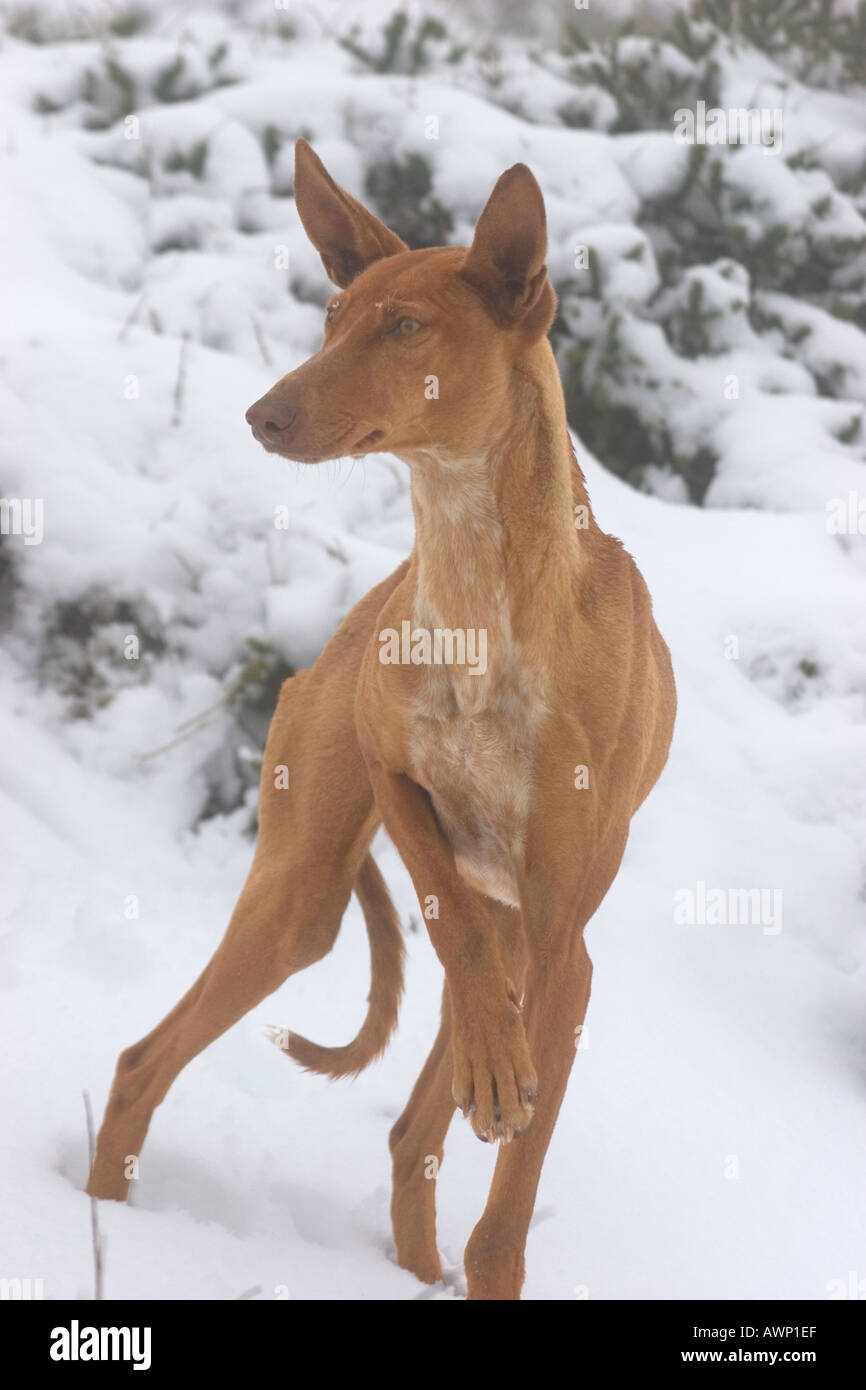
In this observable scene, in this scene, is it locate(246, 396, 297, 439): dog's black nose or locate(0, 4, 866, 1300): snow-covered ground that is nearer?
locate(246, 396, 297, 439): dog's black nose

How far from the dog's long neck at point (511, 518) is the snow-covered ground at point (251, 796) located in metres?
1.30

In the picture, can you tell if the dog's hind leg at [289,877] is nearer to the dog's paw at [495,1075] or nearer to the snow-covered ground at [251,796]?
the snow-covered ground at [251,796]

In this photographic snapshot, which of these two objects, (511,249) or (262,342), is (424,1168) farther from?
(262,342)

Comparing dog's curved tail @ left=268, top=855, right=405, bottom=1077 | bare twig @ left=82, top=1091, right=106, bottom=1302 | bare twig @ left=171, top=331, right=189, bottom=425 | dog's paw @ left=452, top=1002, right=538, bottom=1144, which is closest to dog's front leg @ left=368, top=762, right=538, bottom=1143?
dog's paw @ left=452, top=1002, right=538, bottom=1144

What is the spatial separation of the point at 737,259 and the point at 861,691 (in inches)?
150

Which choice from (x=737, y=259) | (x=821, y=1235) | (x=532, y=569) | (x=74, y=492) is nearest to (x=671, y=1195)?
(x=821, y=1235)

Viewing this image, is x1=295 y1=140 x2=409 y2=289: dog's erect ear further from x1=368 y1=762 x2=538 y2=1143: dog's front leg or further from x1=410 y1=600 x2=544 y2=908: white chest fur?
x1=368 y1=762 x2=538 y2=1143: dog's front leg

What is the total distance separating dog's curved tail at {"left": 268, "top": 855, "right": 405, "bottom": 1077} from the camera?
13.1ft

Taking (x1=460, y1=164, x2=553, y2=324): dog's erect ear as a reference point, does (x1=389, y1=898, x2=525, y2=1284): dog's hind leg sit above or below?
below

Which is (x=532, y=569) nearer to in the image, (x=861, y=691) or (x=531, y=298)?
(x=531, y=298)

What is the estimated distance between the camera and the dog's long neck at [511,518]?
290 centimetres

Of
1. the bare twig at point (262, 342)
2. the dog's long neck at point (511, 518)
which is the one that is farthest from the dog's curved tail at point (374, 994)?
the bare twig at point (262, 342)

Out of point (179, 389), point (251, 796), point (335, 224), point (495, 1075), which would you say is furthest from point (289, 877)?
point (179, 389)

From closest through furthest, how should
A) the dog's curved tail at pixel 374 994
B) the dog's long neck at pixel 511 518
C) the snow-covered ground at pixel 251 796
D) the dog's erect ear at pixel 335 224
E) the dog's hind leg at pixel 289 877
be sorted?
the dog's long neck at pixel 511 518 < the dog's erect ear at pixel 335 224 < the dog's hind leg at pixel 289 877 < the dog's curved tail at pixel 374 994 < the snow-covered ground at pixel 251 796
